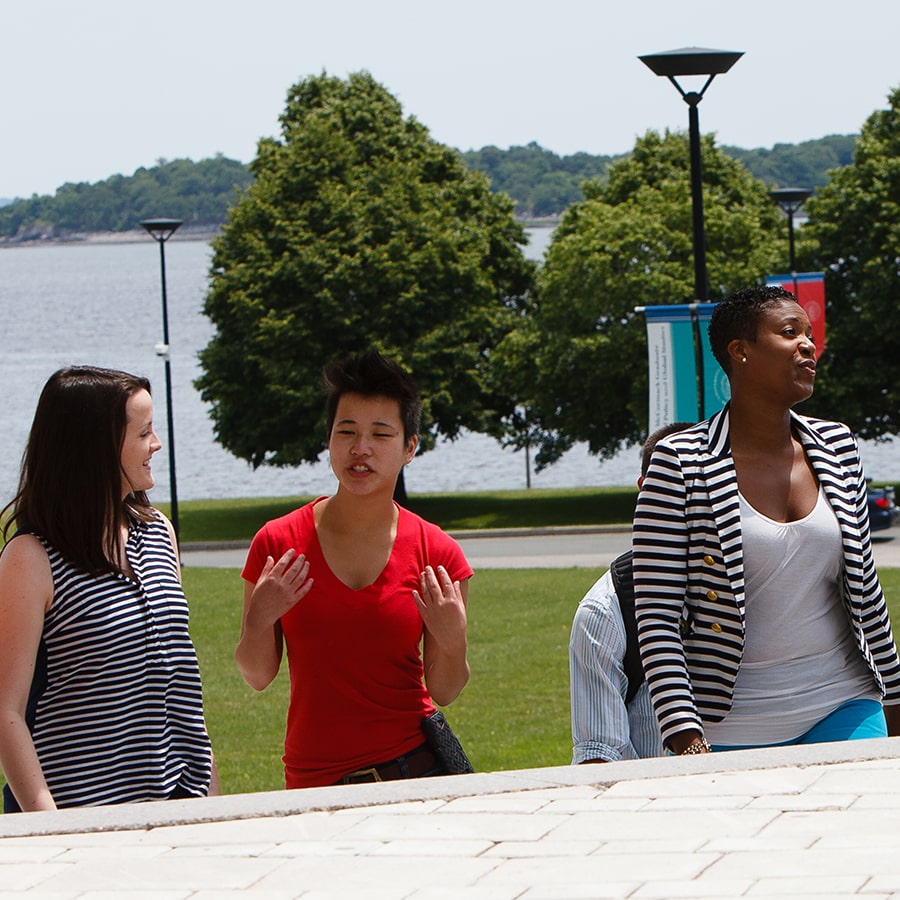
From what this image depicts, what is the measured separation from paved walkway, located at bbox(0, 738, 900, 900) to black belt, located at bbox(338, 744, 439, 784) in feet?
0.90

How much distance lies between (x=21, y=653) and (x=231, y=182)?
18463cm

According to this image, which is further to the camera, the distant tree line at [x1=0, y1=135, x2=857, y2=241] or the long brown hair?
the distant tree line at [x1=0, y1=135, x2=857, y2=241]

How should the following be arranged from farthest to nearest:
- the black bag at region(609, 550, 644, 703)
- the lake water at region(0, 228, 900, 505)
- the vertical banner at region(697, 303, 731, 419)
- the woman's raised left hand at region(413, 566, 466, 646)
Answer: the lake water at region(0, 228, 900, 505) → the vertical banner at region(697, 303, 731, 419) → the black bag at region(609, 550, 644, 703) → the woman's raised left hand at region(413, 566, 466, 646)

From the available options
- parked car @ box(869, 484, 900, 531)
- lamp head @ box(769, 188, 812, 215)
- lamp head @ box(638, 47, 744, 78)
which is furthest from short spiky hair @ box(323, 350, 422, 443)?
lamp head @ box(769, 188, 812, 215)

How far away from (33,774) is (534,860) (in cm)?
128

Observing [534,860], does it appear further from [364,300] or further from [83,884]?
[364,300]

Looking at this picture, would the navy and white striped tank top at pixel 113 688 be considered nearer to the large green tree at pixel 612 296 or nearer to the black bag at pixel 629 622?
the black bag at pixel 629 622

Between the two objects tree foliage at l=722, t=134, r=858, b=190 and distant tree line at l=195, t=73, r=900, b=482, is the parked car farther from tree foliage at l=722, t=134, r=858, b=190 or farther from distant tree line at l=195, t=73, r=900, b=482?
tree foliage at l=722, t=134, r=858, b=190

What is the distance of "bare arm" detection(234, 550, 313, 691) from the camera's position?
4602 millimetres

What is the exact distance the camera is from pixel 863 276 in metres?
43.2

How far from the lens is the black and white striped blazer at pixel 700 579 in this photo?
4574mm

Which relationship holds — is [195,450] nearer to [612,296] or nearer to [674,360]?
[612,296]

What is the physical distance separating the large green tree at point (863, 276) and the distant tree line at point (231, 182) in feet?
365

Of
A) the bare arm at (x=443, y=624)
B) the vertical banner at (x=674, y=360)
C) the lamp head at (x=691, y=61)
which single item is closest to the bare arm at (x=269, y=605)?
the bare arm at (x=443, y=624)
